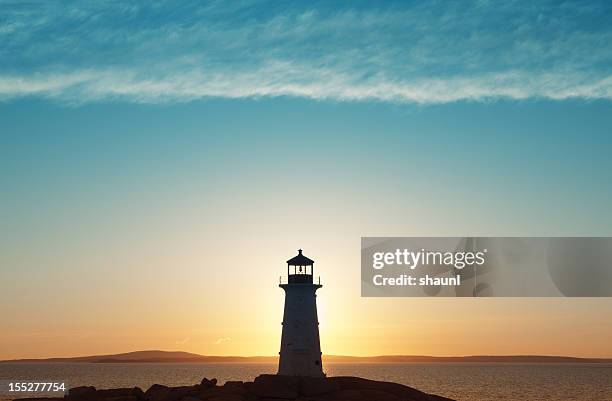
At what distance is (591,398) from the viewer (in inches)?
4291

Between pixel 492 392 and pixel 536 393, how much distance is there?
6.07m

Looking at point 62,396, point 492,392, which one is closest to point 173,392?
point 62,396

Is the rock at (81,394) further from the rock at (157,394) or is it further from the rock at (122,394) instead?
the rock at (157,394)

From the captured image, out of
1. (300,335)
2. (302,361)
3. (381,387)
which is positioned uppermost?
(300,335)

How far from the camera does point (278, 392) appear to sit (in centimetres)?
4188

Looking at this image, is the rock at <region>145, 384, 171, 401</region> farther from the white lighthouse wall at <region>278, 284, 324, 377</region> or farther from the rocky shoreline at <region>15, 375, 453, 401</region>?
the white lighthouse wall at <region>278, 284, 324, 377</region>

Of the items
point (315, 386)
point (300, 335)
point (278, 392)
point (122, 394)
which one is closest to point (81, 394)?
point (122, 394)

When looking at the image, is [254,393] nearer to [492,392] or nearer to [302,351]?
[302,351]

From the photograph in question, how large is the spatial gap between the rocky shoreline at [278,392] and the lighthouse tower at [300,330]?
283cm

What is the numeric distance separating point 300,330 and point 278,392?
5899mm

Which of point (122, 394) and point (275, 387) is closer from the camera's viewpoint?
point (275, 387)

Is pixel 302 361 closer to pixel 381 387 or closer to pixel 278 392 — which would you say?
pixel 381 387

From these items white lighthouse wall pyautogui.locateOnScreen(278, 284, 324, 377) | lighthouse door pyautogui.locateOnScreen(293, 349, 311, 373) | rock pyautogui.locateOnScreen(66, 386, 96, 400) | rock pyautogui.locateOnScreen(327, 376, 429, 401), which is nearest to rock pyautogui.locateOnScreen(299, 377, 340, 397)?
rock pyautogui.locateOnScreen(327, 376, 429, 401)

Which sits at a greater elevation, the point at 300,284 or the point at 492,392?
the point at 300,284
